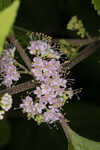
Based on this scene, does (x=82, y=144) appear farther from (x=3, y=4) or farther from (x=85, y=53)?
(x=3, y=4)

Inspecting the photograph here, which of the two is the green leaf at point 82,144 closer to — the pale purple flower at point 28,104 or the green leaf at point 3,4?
the pale purple flower at point 28,104

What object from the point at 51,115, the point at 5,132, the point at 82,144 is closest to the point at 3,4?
the point at 51,115

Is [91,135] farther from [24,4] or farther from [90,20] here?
[24,4]

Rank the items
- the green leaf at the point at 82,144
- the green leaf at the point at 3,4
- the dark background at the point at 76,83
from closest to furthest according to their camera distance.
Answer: the green leaf at the point at 3,4 → the green leaf at the point at 82,144 → the dark background at the point at 76,83

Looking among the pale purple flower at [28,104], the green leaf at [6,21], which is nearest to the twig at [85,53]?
the pale purple flower at [28,104]

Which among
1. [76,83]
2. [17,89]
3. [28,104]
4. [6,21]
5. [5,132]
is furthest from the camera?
[5,132]

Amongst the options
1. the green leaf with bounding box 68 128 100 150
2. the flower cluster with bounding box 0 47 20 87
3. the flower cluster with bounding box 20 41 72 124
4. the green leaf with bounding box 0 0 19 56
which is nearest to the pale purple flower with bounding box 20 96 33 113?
the flower cluster with bounding box 20 41 72 124

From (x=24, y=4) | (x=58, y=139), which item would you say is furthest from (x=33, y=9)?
(x=58, y=139)
